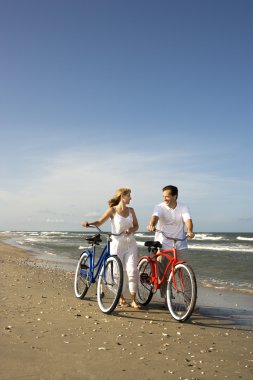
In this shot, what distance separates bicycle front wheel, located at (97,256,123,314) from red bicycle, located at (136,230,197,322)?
728 mm

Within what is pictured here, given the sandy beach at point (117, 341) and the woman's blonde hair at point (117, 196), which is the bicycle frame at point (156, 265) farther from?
the woman's blonde hair at point (117, 196)

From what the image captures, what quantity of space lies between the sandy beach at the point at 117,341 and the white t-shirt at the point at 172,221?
120cm

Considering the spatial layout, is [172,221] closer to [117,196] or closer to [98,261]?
[117,196]

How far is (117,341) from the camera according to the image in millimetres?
4910

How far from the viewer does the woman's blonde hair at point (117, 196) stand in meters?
7.05

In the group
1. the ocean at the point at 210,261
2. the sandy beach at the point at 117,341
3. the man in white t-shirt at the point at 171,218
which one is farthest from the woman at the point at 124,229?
the ocean at the point at 210,261

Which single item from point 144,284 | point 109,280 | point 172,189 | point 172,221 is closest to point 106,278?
point 109,280

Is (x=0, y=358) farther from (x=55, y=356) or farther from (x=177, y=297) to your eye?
(x=177, y=297)

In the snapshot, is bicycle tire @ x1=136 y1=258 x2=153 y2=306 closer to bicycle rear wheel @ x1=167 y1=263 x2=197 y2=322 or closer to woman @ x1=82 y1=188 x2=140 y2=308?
woman @ x1=82 y1=188 x2=140 y2=308

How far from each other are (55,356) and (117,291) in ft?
6.99

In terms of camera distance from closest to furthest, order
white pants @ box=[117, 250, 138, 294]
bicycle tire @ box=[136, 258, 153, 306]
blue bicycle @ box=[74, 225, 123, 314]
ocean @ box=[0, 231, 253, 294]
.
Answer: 1. blue bicycle @ box=[74, 225, 123, 314]
2. white pants @ box=[117, 250, 138, 294]
3. bicycle tire @ box=[136, 258, 153, 306]
4. ocean @ box=[0, 231, 253, 294]

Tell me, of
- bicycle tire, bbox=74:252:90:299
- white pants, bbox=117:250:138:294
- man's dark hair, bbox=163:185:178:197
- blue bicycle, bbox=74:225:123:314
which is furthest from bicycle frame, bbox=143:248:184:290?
bicycle tire, bbox=74:252:90:299

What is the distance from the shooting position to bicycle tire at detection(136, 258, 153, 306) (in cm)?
720

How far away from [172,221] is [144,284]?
1318mm
